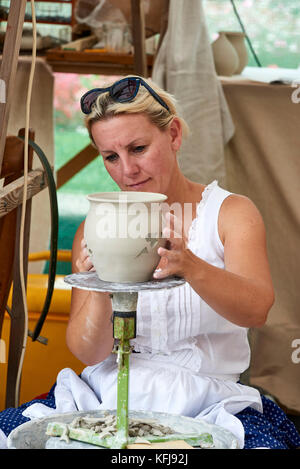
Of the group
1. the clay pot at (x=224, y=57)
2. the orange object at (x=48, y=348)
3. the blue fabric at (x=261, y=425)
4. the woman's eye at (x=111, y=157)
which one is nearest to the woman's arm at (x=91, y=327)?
the blue fabric at (x=261, y=425)

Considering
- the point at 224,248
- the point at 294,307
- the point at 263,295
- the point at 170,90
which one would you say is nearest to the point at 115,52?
the point at 170,90

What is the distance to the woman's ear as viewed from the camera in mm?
1632

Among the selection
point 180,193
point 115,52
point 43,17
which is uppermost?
point 43,17

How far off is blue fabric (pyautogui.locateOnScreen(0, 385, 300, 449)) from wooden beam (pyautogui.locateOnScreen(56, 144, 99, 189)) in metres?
2.07

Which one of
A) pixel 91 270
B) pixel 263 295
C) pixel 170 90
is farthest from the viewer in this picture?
pixel 170 90

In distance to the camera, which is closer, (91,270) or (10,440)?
(10,440)

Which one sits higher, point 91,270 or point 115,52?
point 115,52

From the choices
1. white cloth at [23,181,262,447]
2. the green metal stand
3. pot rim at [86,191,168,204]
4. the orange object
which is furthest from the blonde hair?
the orange object

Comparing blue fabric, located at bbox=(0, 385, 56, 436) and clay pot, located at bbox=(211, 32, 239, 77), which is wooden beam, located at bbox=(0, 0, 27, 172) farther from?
clay pot, located at bbox=(211, 32, 239, 77)

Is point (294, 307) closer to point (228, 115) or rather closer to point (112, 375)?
point (228, 115)

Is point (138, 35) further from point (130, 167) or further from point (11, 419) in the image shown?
point (11, 419)

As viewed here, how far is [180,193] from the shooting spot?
5.56 feet

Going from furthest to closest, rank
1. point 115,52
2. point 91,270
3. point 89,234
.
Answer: point 115,52
point 91,270
point 89,234

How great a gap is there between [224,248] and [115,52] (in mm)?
1709
